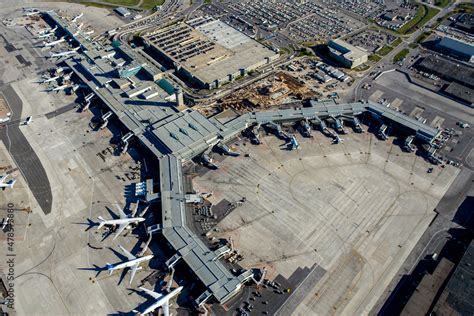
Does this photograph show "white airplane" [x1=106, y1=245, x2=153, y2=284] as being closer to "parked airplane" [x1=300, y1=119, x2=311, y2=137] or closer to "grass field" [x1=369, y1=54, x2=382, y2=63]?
"parked airplane" [x1=300, y1=119, x2=311, y2=137]

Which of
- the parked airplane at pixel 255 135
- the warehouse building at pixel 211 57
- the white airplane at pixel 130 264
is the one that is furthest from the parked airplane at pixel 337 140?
the white airplane at pixel 130 264

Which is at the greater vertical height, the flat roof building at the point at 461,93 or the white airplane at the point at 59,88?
the flat roof building at the point at 461,93

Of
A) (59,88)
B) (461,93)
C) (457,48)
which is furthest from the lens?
(457,48)

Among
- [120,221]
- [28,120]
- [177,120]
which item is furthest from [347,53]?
[28,120]

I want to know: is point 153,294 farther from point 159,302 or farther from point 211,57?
point 211,57

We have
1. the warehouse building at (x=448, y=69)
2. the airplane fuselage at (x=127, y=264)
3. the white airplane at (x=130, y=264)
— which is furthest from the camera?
the warehouse building at (x=448, y=69)

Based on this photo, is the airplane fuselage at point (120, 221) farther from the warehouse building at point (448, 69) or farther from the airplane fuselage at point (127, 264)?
the warehouse building at point (448, 69)
